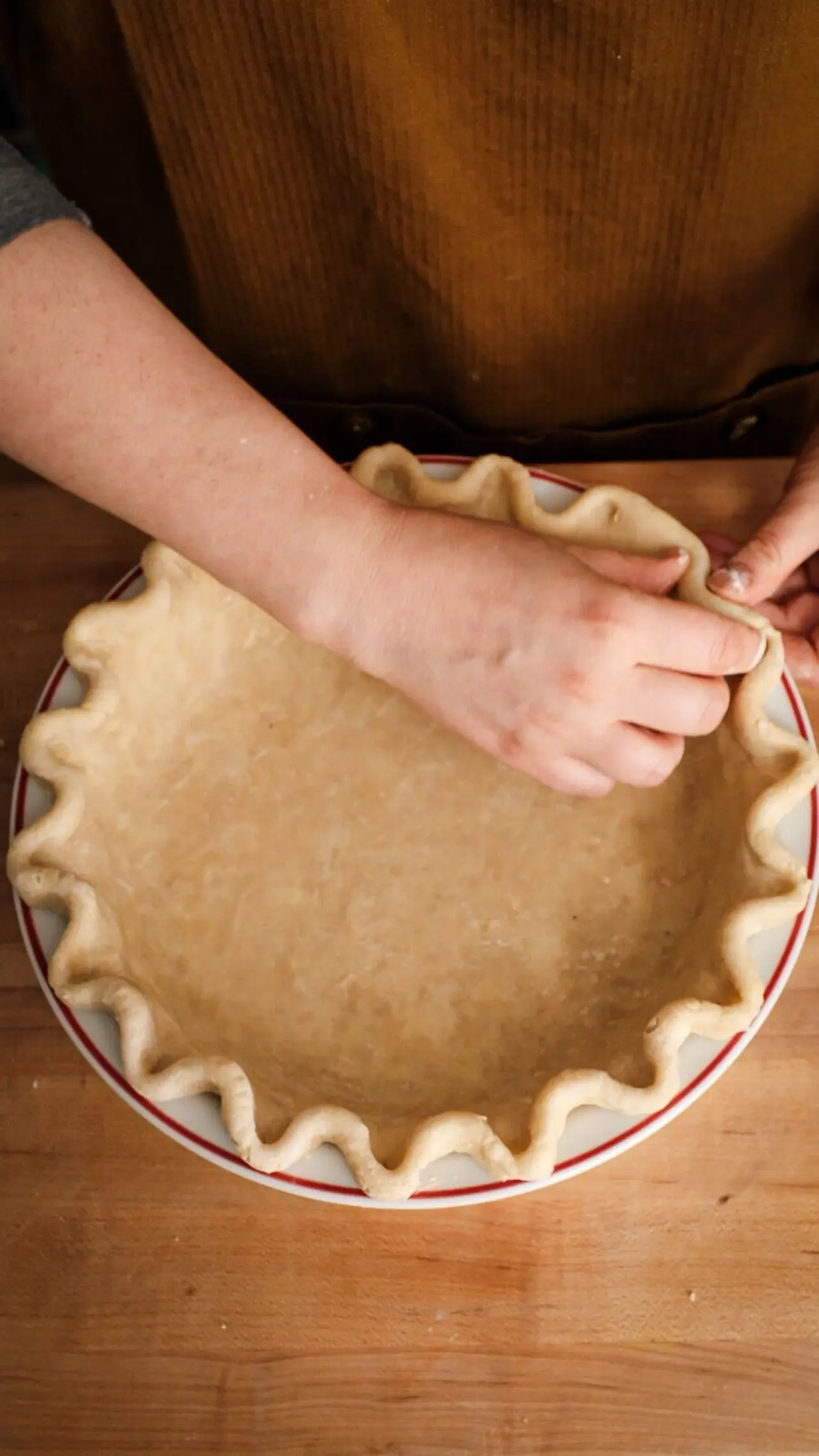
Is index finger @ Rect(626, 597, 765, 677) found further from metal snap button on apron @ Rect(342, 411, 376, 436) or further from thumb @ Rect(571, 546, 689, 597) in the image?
metal snap button on apron @ Rect(342, 411, 376, 436)

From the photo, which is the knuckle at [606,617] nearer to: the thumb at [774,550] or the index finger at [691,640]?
the index finger at [691,640]

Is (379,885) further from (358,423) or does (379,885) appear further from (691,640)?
(358,423)

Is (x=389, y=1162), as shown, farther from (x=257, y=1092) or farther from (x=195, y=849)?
(x=195, y=849)

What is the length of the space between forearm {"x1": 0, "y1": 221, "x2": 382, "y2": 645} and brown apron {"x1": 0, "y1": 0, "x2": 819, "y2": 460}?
17cm

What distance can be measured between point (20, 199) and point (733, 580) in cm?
51

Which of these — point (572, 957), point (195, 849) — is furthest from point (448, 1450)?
point (195, 849)

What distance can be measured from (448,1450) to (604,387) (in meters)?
0.81

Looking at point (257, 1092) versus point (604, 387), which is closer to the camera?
point (257, 1092)

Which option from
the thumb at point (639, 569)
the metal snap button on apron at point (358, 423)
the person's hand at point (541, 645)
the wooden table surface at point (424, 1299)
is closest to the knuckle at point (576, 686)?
the person's hand at point (541, 645)

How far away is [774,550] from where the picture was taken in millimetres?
794

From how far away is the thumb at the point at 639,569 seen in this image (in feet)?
2.61

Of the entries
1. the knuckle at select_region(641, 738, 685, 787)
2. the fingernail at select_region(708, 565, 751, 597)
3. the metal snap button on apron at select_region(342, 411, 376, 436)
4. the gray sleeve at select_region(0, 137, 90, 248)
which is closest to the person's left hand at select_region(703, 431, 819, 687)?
the fingernail at select_region(708, 565, 751, 597)

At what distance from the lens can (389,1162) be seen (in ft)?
2.26

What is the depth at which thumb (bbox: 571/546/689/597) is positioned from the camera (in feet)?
2.61
